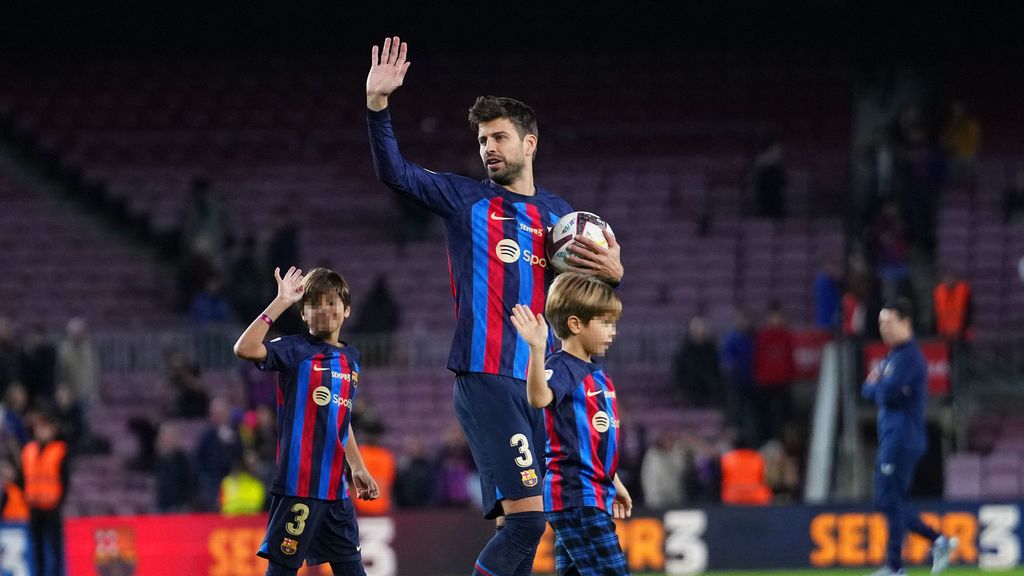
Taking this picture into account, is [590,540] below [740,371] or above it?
below

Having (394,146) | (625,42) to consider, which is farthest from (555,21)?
(394,146)

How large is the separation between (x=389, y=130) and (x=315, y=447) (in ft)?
5.54

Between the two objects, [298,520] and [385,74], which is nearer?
[385,74]

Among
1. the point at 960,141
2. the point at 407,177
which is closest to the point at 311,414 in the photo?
the point at 407,177

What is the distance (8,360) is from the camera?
17828 mm

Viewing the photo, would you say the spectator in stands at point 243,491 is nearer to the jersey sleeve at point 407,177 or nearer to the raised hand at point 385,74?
the jersey sleeve at point 407,177

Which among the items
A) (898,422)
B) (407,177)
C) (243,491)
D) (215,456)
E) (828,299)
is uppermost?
(407,177)

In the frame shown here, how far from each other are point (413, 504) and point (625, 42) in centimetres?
1090

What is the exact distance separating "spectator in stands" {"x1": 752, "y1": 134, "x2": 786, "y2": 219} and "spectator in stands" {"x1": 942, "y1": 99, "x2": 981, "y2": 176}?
2.34 metres

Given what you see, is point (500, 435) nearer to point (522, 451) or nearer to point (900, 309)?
point (522, 451)

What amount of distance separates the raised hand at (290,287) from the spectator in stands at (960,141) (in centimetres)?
1580

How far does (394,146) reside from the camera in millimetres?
6773

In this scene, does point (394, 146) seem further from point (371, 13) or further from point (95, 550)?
point (371, 13)

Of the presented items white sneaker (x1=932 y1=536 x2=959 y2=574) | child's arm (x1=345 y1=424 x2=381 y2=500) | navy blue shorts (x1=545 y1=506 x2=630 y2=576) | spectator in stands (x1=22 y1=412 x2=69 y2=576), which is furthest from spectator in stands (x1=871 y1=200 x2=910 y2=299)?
navy blue shorts (x1=545 y1=506 x2=630 y2=576)
